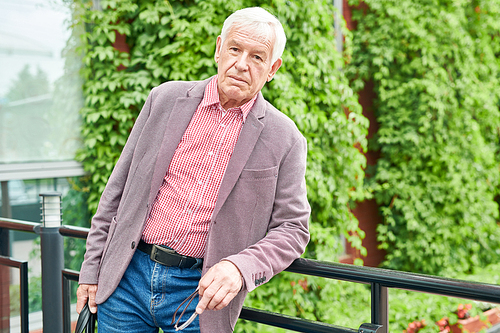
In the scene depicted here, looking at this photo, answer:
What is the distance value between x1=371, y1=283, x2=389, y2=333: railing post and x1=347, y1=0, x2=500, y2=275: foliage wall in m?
4.74

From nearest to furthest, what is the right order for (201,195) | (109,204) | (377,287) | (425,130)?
(377,287)
(201,195)
(109,204)
(425,130)

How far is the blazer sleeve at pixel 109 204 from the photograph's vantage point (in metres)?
1.66

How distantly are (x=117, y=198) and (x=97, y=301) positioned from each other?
0.36 metres

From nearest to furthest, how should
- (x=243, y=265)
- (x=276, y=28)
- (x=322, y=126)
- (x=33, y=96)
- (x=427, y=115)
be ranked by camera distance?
(x=243, y=265) < (x=276, y=28) < (x=33, y=96) < (x=322, y=126) < (x=427, y=115)

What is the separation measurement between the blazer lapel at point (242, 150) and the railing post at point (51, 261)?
1114mm

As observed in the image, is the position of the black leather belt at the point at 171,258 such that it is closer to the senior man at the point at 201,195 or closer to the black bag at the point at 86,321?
the senior man at the point at 201,195

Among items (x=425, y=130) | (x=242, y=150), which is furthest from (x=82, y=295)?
(x=425, y=130)

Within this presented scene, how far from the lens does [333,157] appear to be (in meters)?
4.72

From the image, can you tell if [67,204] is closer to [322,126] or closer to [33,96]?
[33,96]

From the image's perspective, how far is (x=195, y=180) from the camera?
5.18 ft

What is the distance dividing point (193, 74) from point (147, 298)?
2.67 meters

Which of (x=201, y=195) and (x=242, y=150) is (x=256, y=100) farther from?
(x=201, y=195)

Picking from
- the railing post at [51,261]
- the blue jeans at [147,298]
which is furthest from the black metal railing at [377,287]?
the railing post at [51,261]

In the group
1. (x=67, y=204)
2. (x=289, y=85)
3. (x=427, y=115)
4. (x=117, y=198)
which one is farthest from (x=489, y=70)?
(x=117, y=198)
